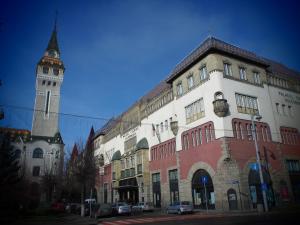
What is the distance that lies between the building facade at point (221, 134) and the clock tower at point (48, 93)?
44.4 m

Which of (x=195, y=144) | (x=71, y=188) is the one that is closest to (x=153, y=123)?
(x=195, y=144)

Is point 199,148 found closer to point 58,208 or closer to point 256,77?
point 256,77

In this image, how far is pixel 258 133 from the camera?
34750 mm

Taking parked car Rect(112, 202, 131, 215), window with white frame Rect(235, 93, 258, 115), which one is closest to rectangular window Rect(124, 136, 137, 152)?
parked car Rect(112, 202, 131, 215)

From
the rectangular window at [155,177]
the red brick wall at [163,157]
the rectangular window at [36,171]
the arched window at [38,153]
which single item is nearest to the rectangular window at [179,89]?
the red brick wall at [163,157]

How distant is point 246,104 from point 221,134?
23.2 ft

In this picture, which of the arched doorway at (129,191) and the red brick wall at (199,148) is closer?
the red brick wall at (199,148)

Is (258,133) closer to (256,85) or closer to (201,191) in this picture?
(256,85)

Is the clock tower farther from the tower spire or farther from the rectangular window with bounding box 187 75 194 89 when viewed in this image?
the rectangular window with bounding box 187 75 194 89

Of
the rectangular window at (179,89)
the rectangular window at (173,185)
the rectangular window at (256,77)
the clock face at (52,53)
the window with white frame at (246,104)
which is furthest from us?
the clock face at (52,53)

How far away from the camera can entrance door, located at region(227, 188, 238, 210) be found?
96.1 feet

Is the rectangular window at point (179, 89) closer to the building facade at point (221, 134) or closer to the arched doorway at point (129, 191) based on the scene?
the building facade at point (221, 134)

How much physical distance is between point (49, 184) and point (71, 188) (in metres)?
4.65

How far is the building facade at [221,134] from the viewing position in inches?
1228
